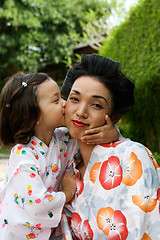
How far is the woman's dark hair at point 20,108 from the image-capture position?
1836mm

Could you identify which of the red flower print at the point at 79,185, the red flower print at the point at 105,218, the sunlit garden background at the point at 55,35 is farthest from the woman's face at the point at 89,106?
the sunlit garden background at the point at 55,35

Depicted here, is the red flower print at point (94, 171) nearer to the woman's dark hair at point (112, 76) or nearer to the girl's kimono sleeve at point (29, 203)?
the girl's kimono sleeve at point (29, 203)

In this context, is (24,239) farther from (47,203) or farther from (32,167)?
(32,167)

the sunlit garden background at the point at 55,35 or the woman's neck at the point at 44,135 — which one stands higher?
the woman's neck at the point at 44,135

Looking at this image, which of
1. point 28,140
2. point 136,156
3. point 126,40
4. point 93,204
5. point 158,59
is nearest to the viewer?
point 136,156

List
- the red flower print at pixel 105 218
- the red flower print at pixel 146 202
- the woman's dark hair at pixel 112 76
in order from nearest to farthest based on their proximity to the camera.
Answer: the red flower print at pixel 146 202 → the red flower print at pixel 105 218 → the woman's dark hair at pixel 112 76

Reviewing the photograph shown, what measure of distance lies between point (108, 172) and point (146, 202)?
10.1 inches

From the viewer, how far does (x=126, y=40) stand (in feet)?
17.8

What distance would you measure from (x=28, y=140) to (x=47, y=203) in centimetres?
43

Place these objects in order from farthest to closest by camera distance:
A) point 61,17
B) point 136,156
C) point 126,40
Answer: point 61,17
point 126,40
point 136,156

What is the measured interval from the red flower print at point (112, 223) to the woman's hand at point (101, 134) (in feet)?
1.22

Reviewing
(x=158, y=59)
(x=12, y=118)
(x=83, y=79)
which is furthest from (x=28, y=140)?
(x=158, y=59)

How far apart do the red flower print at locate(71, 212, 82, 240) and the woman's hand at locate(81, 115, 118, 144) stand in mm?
423

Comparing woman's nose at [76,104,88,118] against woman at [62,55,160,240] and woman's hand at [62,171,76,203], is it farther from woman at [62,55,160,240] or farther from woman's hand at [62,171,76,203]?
woman's hand at [62,171,76,203]
